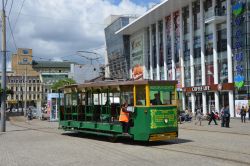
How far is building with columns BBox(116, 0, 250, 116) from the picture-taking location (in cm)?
4422

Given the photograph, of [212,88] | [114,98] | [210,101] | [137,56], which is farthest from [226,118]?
[137,56]

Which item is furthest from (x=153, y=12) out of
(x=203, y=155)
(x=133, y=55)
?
(x=203, y=155)

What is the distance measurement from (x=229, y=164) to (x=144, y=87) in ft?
21.4

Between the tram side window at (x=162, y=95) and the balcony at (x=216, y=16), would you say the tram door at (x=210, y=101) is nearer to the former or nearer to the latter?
the balcony at (x=216, y=16)

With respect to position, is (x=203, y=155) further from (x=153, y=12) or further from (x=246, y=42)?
(x=153, y=12)

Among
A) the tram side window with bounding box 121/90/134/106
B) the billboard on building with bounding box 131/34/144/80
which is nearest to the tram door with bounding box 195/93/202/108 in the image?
the billboard on building with bounding box 131/34/144/80

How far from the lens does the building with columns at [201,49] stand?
44219 mm

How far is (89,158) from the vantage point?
41.9 feet

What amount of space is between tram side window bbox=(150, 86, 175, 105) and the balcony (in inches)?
1232

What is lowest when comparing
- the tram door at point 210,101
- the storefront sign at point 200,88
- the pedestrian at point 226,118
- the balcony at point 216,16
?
the pedestrian at point 226,118

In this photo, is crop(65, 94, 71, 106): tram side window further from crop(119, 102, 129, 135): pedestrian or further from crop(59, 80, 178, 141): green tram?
crop(119, 102, 129, 135): pedestrian

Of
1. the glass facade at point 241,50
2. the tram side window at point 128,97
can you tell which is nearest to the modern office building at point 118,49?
the glass facade at point 241,50

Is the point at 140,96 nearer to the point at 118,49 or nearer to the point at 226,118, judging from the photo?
the point at 226,118

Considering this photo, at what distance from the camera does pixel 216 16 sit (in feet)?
154
